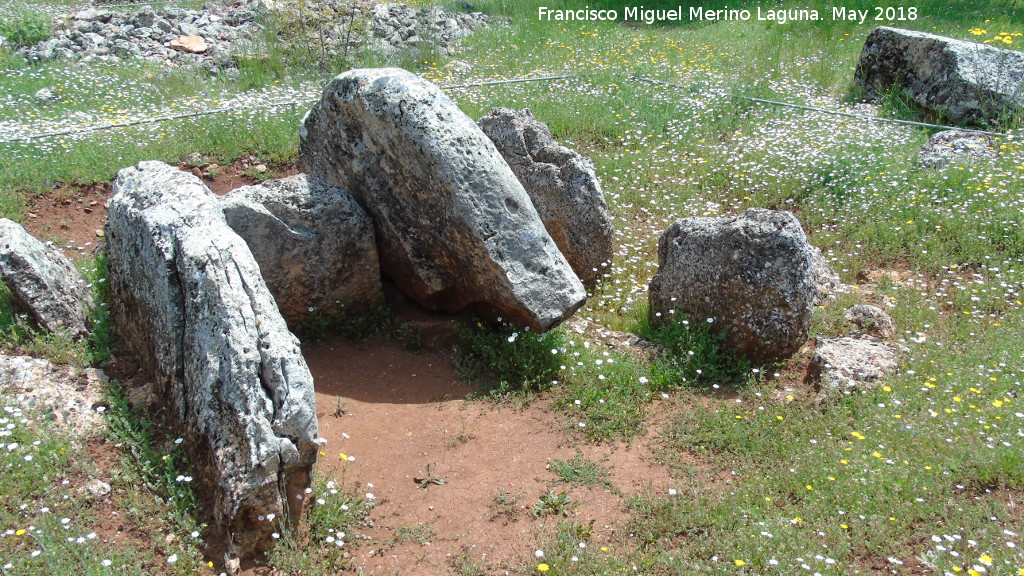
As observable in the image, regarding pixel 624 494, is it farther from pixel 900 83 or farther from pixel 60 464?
pixel 900 83

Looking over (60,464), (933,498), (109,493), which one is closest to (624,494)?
(933,498)

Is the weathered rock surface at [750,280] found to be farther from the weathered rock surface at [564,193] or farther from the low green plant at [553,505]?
the low green plant at [553,505]

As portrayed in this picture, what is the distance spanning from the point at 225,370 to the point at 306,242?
2.22m

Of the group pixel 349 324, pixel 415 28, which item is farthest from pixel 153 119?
pixel 415 28

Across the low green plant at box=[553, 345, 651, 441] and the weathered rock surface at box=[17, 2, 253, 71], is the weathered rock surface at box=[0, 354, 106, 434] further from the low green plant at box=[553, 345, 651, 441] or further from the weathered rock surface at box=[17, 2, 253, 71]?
the weathered rock surface at box=[17, 2, 253, 71]

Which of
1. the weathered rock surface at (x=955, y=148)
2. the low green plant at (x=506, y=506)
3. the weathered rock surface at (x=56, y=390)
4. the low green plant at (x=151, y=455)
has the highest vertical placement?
the weathered rock surface at (x=955, y=148)

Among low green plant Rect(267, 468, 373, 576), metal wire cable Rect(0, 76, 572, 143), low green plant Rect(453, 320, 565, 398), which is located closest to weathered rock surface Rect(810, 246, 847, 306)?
low green plant Rect(453, 320, 565, 398)

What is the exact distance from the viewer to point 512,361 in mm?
5863

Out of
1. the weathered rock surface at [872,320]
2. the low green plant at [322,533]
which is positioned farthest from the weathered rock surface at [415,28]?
the low green plant at [322,533]

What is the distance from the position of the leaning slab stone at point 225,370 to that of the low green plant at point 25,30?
1031 centimetres

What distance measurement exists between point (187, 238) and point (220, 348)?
83 cm

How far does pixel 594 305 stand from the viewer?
7.07 meters

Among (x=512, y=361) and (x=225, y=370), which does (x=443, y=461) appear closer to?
(x=512, y=361)

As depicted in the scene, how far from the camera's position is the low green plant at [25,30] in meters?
12.8
